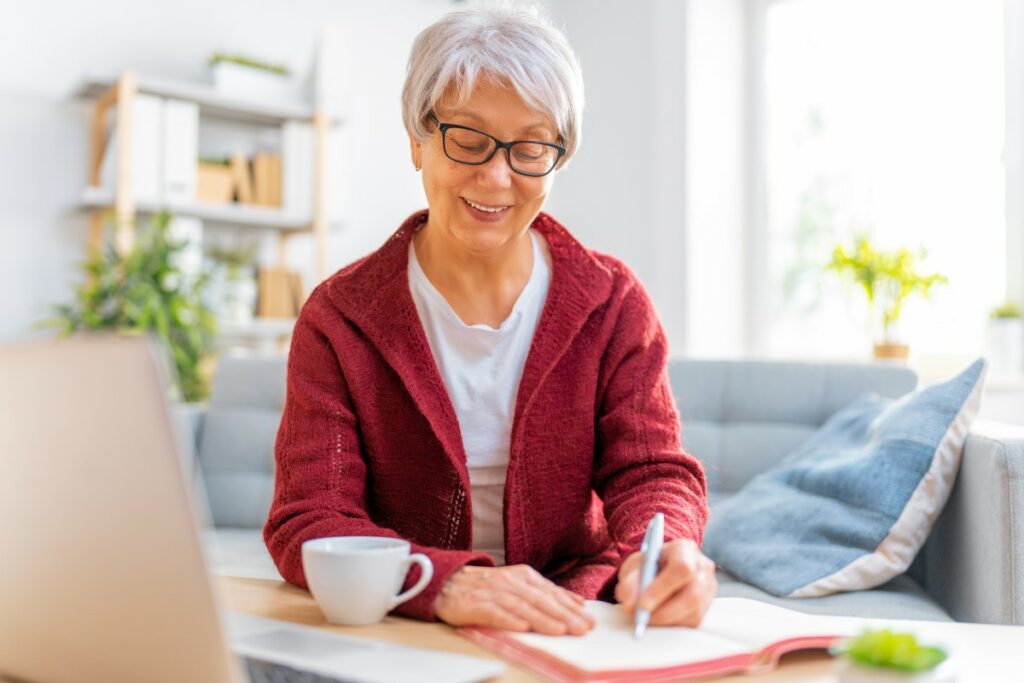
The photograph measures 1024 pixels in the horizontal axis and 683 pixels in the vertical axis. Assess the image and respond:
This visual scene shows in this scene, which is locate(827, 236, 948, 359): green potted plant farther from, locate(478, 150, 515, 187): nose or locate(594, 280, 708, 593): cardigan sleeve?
locate(478, 150, 515, 187): nose

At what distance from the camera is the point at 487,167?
1.16 m

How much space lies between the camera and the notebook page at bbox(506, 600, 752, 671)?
63 cm

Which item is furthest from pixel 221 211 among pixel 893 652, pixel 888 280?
pixel 893 652

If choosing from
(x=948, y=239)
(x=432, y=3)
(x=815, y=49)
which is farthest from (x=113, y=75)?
(x=948, y=239)

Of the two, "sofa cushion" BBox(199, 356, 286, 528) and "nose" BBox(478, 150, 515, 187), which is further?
"sofa cushion" BBox(199, 356, 286, 528)

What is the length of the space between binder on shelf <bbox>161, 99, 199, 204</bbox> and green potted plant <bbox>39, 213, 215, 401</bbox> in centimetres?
17

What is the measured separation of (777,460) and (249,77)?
2.40 meters

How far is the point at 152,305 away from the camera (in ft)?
9.86

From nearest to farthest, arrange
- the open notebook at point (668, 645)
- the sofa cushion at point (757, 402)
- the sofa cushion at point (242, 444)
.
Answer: the open notebook at point (668, 645) → the sofa cushion at point (757, 402) → the sofa cushion at point (242, 444)

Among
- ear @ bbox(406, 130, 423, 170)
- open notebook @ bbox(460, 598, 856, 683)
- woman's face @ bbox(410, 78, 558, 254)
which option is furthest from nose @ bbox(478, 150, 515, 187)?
open notebook @ bbox(460, 598, 856, 683)

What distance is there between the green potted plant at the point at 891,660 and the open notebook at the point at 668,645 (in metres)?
0.11

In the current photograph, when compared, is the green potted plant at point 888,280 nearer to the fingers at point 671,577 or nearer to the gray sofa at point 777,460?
the gray sofa at point 777,460

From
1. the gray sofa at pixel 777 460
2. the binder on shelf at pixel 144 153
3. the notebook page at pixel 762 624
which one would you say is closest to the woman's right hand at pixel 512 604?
the notebook page at pixel 762 624

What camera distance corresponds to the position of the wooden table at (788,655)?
650 mm
